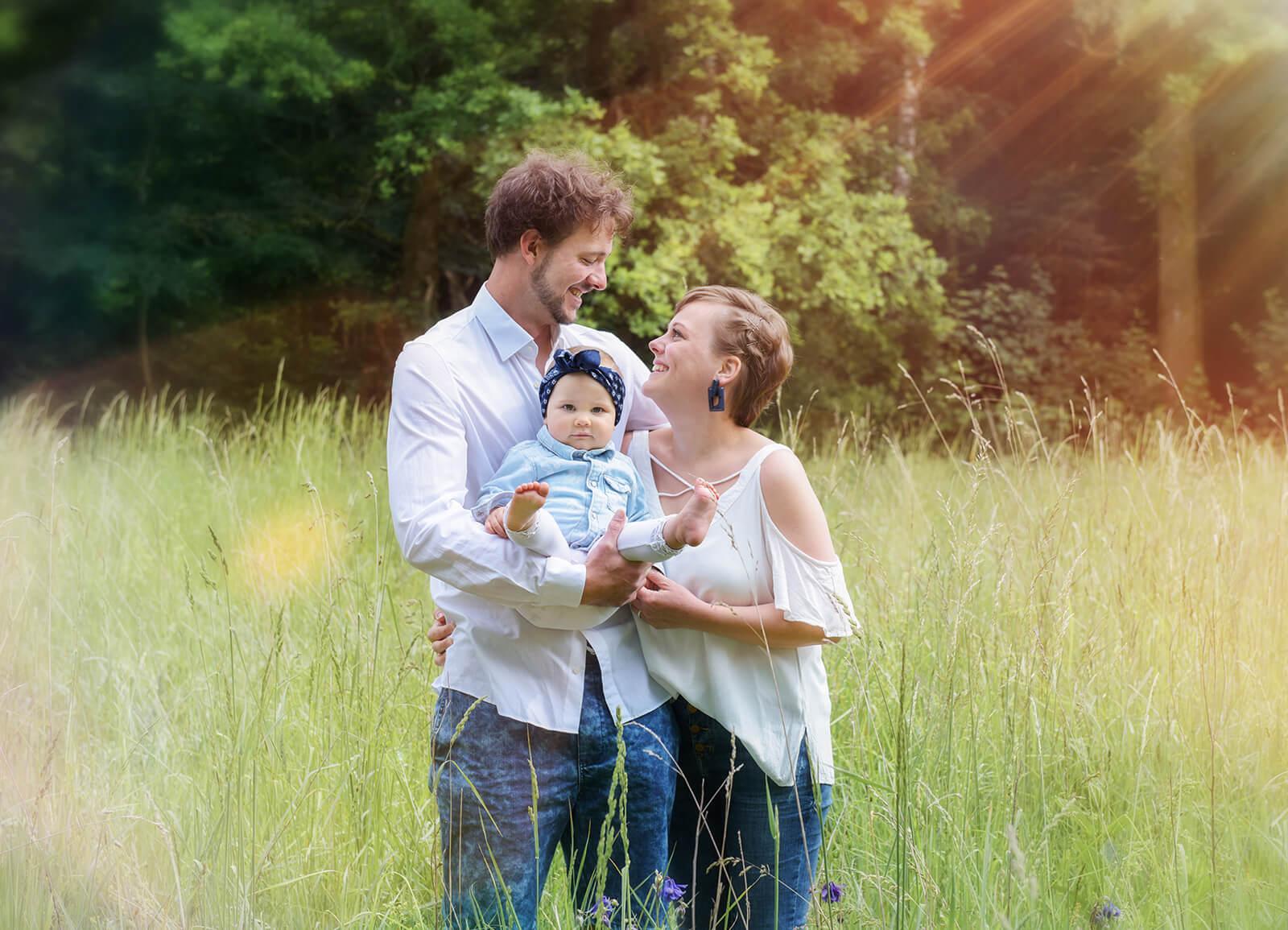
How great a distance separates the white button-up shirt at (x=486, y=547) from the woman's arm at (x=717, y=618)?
0.38ft

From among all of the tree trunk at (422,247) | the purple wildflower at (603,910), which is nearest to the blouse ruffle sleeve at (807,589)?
the purple wildflower at (603,910)

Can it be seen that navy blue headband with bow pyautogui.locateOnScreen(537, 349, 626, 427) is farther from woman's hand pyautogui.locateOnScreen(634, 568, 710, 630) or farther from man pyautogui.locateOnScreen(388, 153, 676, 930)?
woman's hand pyautogui.locateOnScreen(634, 568, 710, 630)

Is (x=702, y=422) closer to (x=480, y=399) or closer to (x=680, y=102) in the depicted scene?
(x=480, y=399)

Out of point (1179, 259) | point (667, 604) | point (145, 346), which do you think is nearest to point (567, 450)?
point (667, 604)

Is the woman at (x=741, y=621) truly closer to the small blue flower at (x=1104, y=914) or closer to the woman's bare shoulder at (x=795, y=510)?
the woman's bare shoulder at (x=795, y=510)

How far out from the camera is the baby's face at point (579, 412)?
2252mm

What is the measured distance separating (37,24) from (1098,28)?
13039 millimetres

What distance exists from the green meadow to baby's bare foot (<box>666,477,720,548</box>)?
483mm

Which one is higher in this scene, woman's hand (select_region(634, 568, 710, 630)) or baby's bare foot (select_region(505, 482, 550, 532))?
baby's bare foot (select_region(505, 482, 550, 532))

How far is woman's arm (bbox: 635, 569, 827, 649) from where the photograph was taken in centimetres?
224

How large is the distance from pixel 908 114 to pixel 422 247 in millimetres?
6350

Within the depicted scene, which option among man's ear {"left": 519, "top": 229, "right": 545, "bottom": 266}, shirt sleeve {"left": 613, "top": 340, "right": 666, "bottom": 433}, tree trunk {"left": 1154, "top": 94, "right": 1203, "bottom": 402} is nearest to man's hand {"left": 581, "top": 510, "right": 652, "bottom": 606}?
shirt sleeve {"left": 613, "top": 340, "right": 666, "bottom": 433}

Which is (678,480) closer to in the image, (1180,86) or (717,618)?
(717,618)

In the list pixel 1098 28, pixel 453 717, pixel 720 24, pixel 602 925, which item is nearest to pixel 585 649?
pixel 453 717
